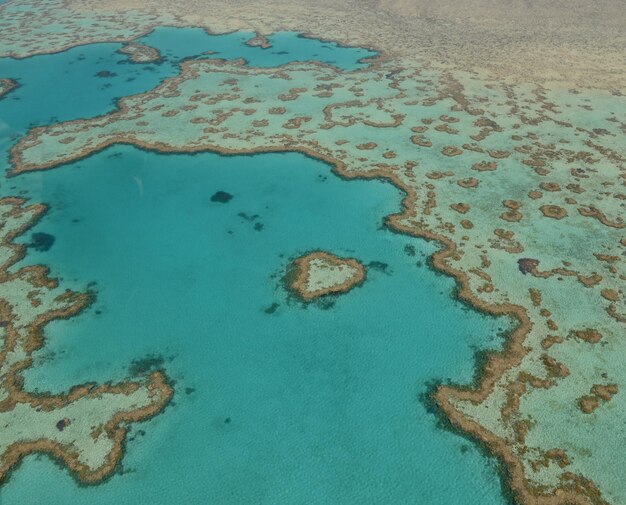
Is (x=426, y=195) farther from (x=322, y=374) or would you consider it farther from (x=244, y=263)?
(x=322, y=374)

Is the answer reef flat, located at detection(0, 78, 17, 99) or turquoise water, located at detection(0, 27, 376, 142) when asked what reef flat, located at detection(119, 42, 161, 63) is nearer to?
turquoise water, located at detection(0, 27, 376, 142)

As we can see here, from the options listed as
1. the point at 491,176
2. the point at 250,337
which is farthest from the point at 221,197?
the point at 491,176

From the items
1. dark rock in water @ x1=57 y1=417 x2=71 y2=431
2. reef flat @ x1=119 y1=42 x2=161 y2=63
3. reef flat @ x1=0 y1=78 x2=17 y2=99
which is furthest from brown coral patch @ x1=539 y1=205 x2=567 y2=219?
reef flat @ x1=0 y1=78 x2=17 y2=99

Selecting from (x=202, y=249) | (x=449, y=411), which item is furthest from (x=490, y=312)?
(x=202, y=249)

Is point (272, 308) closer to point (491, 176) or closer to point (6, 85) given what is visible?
point (491, 176)

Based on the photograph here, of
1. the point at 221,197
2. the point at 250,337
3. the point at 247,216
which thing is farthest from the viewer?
the point at 221,197

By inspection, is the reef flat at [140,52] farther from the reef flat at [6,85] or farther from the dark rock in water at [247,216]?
the dark rock in water at [247,216]
